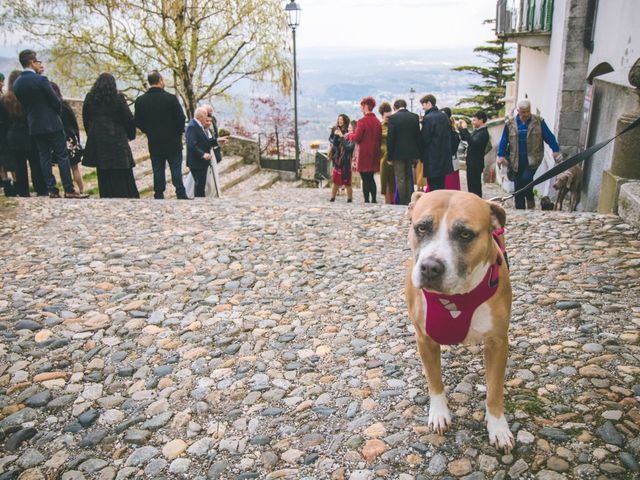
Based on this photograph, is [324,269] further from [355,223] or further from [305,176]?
[305,176]

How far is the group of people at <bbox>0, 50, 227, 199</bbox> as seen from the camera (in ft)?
27.5

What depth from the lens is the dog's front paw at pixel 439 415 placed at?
310cm

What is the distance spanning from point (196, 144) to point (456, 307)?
299 inches

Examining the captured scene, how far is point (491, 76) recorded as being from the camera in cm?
3491

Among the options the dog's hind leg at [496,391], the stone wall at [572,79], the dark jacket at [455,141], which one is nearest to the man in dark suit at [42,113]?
the dark jacket at [455,141]

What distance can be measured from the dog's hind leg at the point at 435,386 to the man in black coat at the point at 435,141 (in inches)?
264

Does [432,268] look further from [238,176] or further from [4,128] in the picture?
[238,176]

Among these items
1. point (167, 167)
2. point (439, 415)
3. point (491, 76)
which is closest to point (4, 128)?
point (167, 167)

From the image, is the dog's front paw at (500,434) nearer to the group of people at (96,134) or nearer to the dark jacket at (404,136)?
the dark jacket at (404,136)

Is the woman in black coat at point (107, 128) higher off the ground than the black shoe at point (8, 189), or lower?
higher

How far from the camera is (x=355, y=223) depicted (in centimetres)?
750

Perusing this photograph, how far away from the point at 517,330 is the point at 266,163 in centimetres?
1770

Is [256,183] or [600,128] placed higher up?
[600,128]

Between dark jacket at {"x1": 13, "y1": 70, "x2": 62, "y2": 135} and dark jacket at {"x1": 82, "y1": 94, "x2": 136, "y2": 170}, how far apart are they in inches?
18.2
